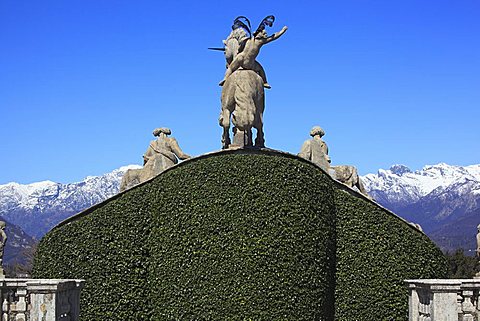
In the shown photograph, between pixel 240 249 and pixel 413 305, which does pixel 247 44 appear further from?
pixel 413 305

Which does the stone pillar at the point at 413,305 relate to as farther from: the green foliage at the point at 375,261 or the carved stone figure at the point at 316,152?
the carved stone figure at the point at 316,152

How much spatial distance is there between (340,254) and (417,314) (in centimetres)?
231

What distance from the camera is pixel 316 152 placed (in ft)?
60.9

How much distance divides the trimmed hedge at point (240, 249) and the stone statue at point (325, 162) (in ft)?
9.79

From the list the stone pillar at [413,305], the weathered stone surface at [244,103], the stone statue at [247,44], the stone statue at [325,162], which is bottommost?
the stone pillar at [413,305]

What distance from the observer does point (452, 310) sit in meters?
12.2

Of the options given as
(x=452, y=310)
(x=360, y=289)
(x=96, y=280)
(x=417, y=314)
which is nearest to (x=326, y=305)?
(x=360, y=289)

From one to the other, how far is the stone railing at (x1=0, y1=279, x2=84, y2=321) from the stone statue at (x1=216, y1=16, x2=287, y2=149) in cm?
523

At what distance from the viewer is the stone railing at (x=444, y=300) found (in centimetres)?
1224

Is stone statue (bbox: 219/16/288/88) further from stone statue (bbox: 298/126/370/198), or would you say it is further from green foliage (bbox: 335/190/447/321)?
green foliage (bbox: 335/190/447/321)

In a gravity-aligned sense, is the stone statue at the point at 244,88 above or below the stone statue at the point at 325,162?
above

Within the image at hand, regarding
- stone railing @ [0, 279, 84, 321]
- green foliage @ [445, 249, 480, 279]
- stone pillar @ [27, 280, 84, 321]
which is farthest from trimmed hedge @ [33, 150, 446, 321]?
green foliage @ [445, 249, 480, 279]

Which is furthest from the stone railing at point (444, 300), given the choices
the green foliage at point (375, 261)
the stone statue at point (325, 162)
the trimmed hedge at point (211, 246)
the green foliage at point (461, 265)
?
the green foliage at point (461, 265)

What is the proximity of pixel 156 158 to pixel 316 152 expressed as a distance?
4224mm
